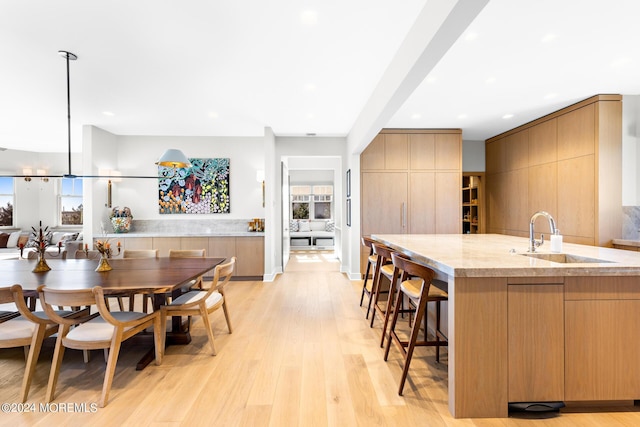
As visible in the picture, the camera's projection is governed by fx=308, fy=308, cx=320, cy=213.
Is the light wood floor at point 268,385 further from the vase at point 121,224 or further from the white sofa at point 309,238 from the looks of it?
the white sofa at point 309,238

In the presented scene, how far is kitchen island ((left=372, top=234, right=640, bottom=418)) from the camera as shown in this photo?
1822mm

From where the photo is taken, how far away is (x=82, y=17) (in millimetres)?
2418

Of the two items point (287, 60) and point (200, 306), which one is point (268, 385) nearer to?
point (200, 306)

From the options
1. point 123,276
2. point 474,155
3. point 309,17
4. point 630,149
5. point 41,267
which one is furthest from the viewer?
point 474,155

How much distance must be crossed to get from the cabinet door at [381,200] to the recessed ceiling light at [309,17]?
3234mm

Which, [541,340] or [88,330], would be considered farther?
[88,330]

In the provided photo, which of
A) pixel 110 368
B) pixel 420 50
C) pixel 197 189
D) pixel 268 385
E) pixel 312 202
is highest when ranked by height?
pixel 420 50

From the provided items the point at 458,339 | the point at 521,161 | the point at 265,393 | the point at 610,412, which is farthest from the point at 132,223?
the point at 521,161

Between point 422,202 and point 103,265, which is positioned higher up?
point 422,202

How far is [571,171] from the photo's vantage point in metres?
4.46

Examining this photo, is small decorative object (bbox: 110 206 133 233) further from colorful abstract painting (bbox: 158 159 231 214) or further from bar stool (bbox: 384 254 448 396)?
bar stool (bbox: 384 254 448 396)

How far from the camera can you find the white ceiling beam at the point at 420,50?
1781mm

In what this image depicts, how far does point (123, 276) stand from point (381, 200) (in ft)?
13.4

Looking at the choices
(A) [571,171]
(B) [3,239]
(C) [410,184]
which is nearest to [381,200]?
(C) [410,184]
